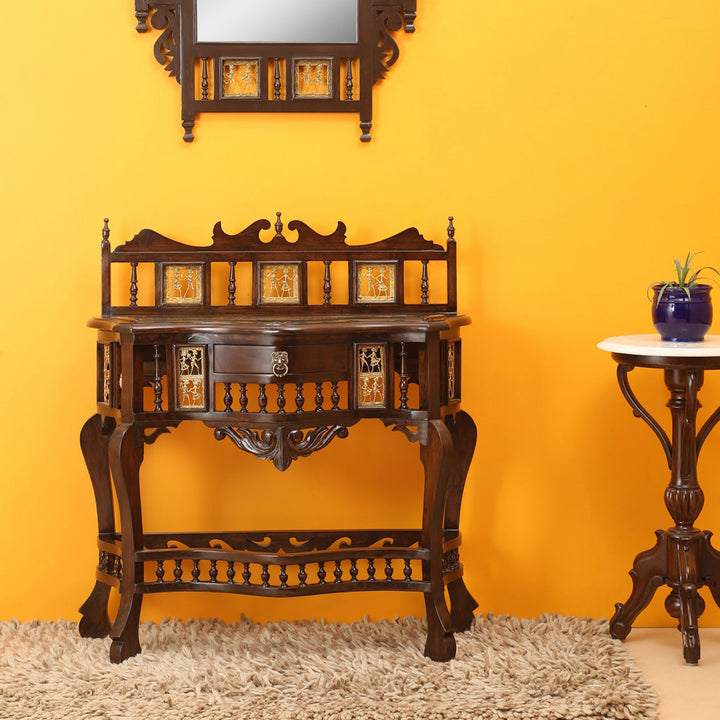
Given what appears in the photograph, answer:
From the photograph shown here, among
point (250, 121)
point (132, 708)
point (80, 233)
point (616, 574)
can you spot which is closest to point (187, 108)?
point (250, 121)

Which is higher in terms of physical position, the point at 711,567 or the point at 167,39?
the point at 167,39

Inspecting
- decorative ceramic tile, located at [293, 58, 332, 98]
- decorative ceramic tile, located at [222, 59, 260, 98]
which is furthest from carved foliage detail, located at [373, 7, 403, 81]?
decorative ceramic tile, located at [222, 59, 260, 98]

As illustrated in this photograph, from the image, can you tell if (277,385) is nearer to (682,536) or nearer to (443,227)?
(443,227)

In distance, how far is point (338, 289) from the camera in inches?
108

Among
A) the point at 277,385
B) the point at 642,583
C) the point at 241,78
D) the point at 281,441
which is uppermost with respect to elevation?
the point at 241,78

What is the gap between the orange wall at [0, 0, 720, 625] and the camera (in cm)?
270

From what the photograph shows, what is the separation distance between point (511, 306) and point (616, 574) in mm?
905

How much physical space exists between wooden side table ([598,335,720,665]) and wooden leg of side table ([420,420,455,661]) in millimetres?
532

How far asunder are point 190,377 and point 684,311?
1315mm

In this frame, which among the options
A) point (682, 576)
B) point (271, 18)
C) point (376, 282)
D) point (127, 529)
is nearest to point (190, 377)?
point (127, 529)

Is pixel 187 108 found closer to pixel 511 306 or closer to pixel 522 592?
pixel 511 306

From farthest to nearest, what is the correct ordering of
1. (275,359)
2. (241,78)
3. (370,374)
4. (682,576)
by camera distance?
1. (241,78)
2. (682,576)
3. (370,374)
4. (275,359)

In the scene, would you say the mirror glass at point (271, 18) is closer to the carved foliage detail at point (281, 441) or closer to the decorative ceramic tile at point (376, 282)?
the decorative ceramic tile at point (376, 282)

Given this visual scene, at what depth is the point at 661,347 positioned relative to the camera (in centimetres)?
231
